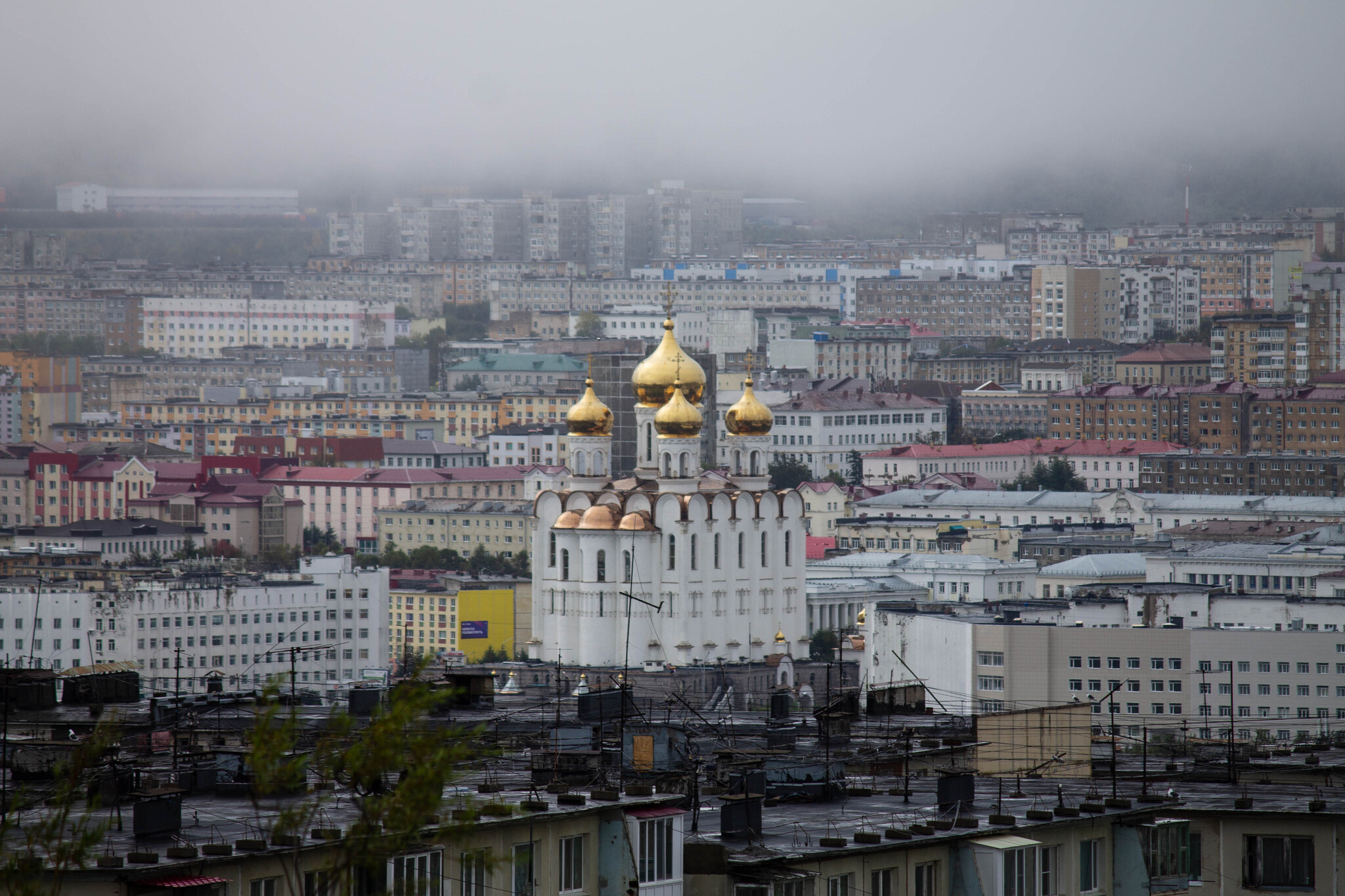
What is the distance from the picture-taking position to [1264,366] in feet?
383

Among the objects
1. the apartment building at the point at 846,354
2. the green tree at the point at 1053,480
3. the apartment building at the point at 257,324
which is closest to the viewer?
the green tree at the point at 1053,480

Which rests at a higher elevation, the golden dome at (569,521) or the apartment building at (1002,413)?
the apartment building at (1002,413)

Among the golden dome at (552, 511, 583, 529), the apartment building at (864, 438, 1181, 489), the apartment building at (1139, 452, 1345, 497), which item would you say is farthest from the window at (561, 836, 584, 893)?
the apartment building at (864, 438, 1181, 489)

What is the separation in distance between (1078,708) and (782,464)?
8173 cm

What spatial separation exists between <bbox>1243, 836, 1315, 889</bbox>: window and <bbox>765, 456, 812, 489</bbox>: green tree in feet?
265

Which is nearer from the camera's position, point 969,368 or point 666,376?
point 666,376

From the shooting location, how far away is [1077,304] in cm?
14188

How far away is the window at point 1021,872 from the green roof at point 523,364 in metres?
114

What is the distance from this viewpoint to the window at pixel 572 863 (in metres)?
15.4

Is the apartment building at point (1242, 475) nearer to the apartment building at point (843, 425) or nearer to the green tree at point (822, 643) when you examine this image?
the apartment building at point (843, 425)

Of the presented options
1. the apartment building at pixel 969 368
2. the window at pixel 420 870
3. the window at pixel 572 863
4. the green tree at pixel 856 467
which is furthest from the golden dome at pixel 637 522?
the apartment building at pixel 969 368

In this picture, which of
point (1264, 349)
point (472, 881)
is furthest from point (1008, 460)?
point (472, 881)

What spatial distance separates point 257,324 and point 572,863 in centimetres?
14038

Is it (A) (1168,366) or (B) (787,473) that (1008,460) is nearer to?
(B) (787,473)
